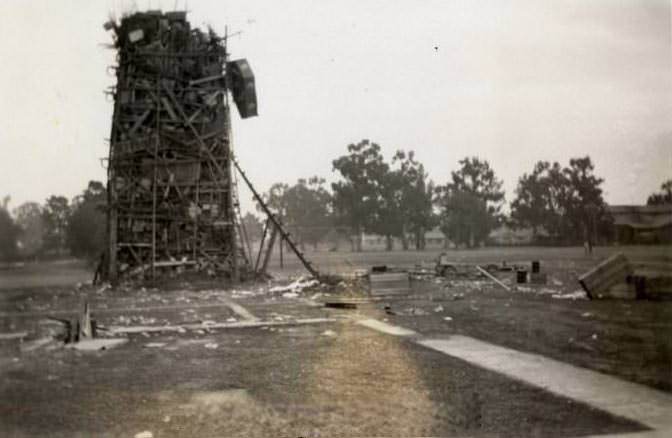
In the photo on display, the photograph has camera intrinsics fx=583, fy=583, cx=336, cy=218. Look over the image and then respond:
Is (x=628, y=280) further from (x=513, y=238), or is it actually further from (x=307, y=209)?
(x=513, y=238)

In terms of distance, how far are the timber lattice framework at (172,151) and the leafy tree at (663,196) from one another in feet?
44.0

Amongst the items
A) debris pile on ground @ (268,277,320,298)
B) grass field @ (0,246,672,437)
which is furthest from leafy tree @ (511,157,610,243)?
grass field @ (0,246,672,437)

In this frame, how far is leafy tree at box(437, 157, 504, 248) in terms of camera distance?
5975 centimetres

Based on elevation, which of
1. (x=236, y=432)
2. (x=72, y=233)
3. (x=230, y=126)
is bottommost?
(x=236, y=432)

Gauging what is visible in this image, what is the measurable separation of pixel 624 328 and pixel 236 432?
→ 746cm

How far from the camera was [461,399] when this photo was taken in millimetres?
5965

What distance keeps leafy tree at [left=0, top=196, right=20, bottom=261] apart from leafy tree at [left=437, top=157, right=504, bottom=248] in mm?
46133

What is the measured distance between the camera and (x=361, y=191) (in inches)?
2085

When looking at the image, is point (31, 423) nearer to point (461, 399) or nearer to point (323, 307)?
point (461, 399)

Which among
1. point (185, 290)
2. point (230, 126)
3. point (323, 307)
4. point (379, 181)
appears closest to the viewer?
point (323, 307)

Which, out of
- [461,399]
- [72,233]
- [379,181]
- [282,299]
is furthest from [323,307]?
[379,181]

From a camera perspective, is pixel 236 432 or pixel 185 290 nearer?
pixel 236 432

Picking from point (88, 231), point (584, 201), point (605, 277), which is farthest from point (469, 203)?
point (605, 277)

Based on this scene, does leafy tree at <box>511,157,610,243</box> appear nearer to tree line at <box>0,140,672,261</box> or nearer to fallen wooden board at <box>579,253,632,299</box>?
tree line at <box>0,140,672,261</box>
